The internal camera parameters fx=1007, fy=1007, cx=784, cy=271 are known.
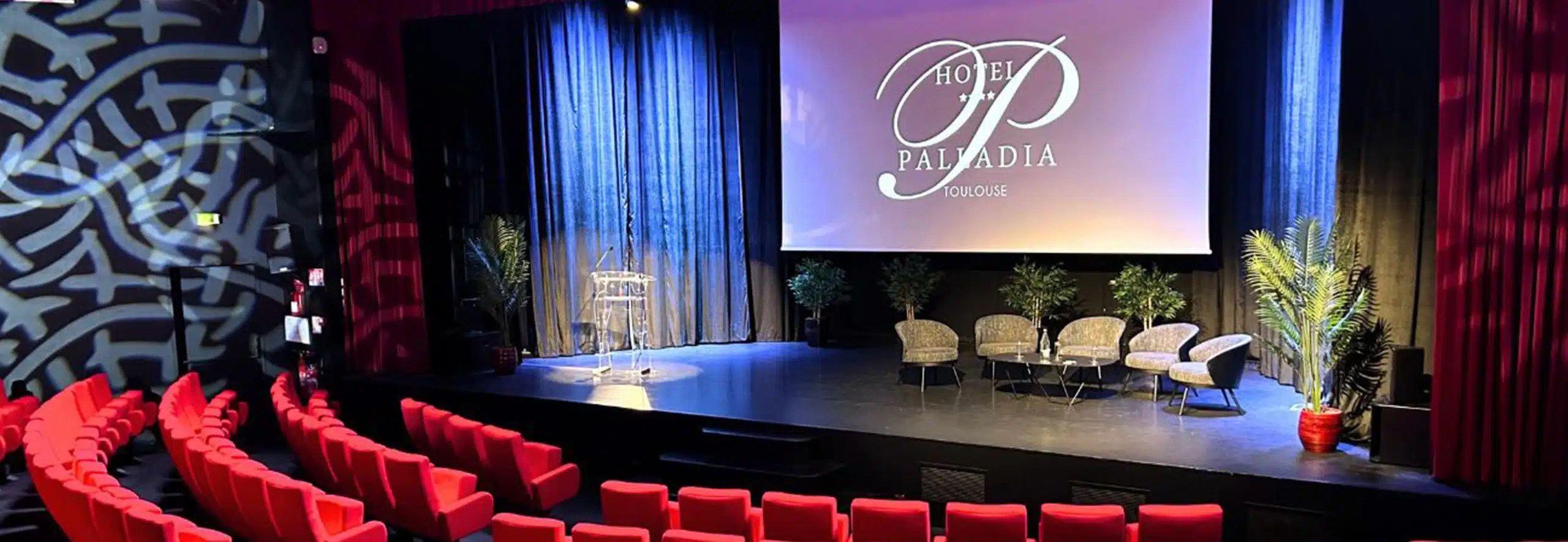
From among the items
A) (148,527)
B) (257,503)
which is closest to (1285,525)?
(257,503)

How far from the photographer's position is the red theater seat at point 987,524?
4418 mm

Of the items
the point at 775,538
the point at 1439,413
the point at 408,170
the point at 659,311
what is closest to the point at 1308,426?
the point at 1439,413

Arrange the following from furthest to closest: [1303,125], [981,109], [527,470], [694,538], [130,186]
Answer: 1. [130,186]
2. [981,109]
3. [1303,125]
4. [527,470]
5. [694,538]

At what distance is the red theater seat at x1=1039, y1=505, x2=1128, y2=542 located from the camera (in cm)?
435

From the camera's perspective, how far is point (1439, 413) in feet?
18.2

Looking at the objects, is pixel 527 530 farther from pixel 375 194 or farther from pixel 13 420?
pixel 375 194

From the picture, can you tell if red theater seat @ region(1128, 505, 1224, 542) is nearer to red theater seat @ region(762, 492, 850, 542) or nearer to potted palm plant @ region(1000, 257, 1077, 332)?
red theater seat @ region(762, 492, 850, 542)

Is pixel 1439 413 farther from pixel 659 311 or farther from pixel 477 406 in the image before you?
pixel 659 311

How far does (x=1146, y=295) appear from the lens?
29.8ft

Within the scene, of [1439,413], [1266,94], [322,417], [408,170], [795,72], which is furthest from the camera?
[795,72]

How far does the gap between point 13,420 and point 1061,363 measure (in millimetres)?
8322

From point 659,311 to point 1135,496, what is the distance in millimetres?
6702

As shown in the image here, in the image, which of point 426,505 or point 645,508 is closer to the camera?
point 645,508

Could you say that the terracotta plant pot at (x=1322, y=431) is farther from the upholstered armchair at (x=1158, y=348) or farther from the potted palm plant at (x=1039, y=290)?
the potted palm plant at (x=1039, y=290)
